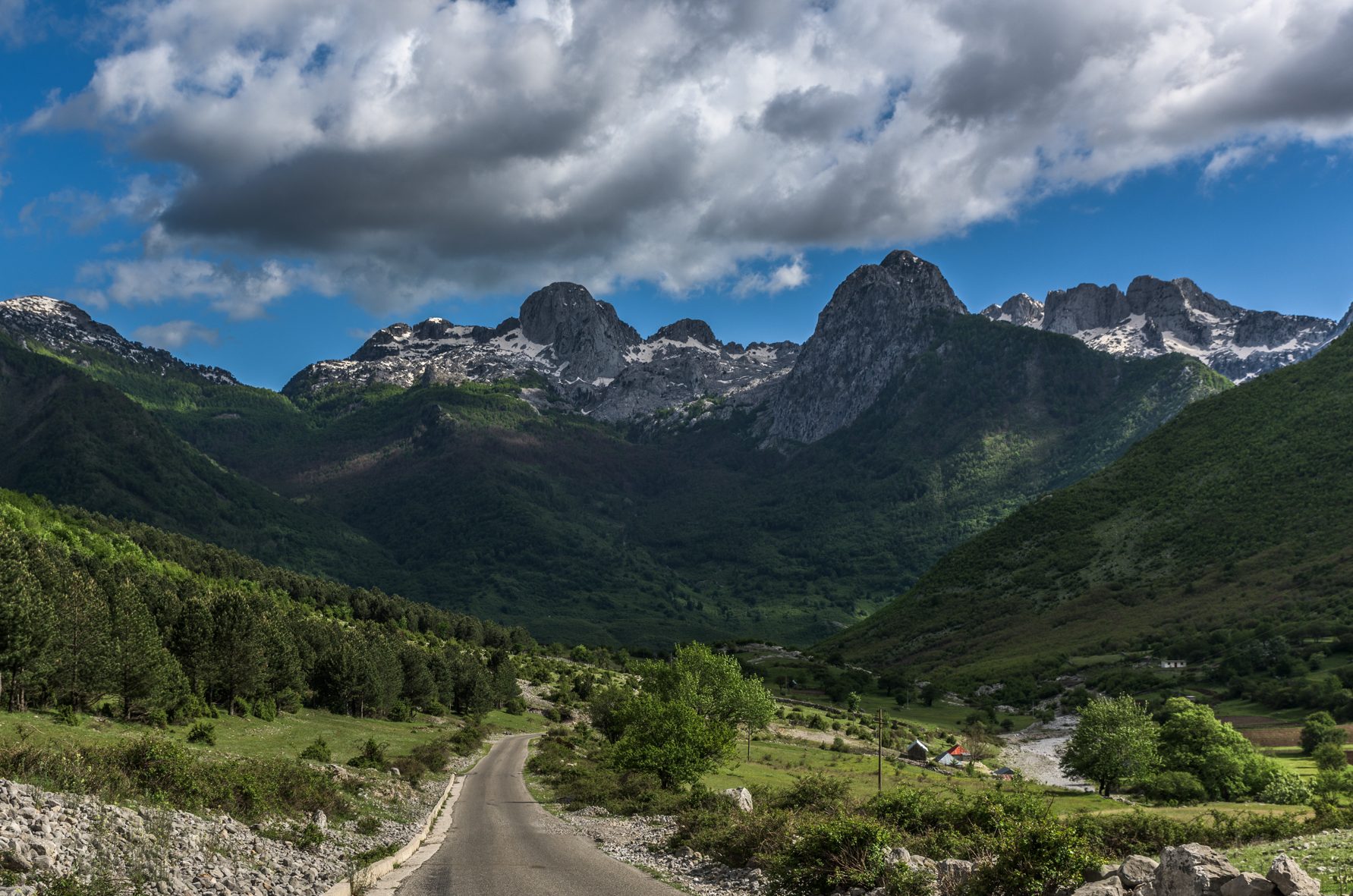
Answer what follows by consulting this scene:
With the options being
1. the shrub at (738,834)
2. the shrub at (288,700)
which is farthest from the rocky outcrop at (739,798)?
the shrub at (288,700)

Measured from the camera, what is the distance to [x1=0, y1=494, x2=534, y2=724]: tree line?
5697 centimetres

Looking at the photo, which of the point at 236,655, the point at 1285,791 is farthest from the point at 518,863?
the point at 1285,791

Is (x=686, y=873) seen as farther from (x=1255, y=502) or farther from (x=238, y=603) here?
(x=1255, y=502)

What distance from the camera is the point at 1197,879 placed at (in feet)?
50.6

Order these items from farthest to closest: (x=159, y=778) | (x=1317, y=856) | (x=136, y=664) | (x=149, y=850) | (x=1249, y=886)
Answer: (x=136, y=664) < (x=159, y=778) < (x=1317, y=856) < (x=149, y=850) < (x=1249, y=886)

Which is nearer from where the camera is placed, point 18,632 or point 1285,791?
point 18,632

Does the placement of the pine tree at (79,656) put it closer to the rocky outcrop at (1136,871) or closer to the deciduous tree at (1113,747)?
the rocky outcrop at (1136,871)

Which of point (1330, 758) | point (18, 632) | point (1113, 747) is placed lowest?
point (1330, 758)

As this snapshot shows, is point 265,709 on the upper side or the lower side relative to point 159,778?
lower

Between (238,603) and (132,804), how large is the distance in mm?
61938

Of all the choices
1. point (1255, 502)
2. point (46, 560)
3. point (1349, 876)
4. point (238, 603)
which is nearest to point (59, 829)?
point (1349, 876)

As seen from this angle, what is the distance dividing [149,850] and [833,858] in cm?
1643

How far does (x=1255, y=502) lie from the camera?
194 meters

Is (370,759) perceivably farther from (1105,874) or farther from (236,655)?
(1105,874)
